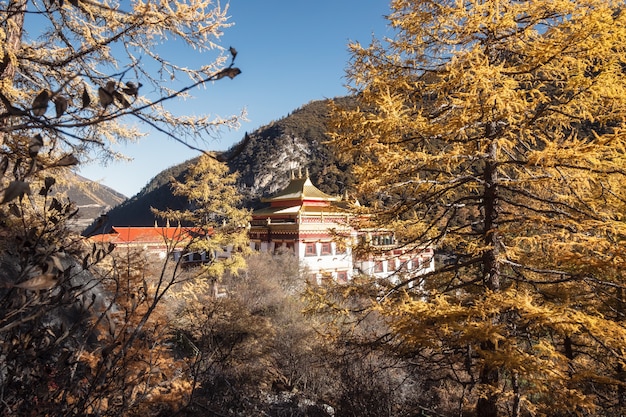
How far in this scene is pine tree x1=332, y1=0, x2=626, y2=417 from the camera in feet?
13.0

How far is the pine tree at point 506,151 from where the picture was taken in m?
3.96

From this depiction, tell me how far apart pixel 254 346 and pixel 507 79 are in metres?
10.3

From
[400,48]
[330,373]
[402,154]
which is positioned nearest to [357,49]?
[400,48]

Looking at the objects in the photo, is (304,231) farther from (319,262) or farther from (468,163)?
(468,163)

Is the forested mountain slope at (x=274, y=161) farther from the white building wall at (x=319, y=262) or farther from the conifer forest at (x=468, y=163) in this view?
the conifer forest at (x=468, y=163)

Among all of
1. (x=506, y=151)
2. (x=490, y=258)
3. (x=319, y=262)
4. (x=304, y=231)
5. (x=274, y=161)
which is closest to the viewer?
(x=506, y=151)

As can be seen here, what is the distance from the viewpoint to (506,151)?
195 inches

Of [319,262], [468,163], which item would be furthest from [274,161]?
[468,163]

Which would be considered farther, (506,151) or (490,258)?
(490,258)

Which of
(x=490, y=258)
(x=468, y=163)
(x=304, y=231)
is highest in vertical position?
(x=468, y=163)

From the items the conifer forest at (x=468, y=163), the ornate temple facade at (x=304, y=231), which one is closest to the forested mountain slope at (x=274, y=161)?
Answer: the ornate temple facade at (x=304, y=231)

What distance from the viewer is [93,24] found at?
5.39 meters

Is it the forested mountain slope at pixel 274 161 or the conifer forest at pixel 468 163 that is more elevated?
the forested mountain slope at pixel 274 161

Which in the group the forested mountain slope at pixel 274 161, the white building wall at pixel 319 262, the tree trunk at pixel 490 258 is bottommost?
the white building wall at pixel 319 262
